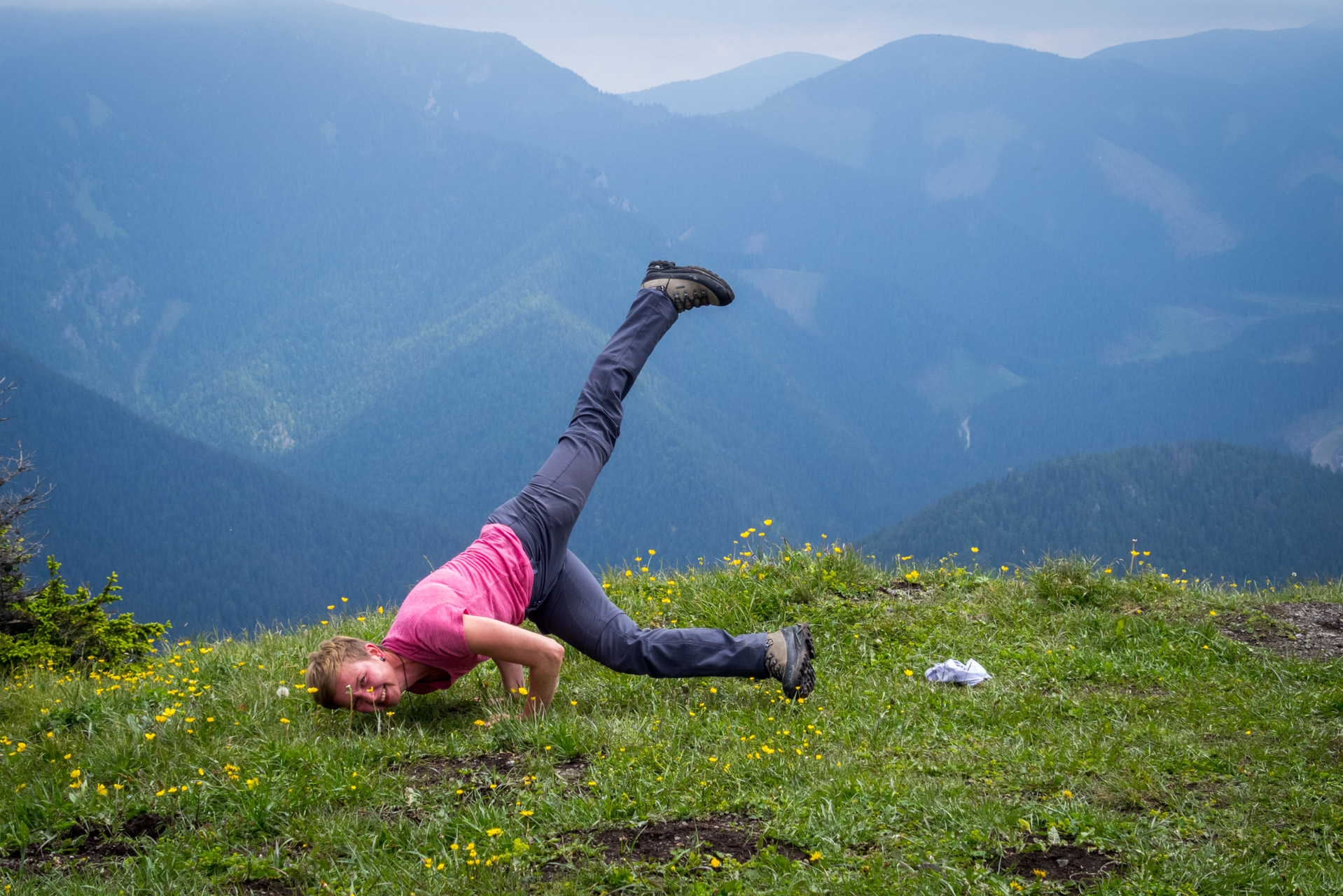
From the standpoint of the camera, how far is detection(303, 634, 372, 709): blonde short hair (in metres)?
4.89

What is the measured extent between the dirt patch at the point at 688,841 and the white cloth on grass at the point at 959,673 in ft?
8.56

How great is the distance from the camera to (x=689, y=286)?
6570mm

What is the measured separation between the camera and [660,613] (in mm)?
7652

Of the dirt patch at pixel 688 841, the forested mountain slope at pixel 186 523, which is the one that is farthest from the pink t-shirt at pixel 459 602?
the forested mountain slope at pixel 186 523

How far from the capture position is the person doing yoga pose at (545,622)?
16.0 ft

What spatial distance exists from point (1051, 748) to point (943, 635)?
219cm

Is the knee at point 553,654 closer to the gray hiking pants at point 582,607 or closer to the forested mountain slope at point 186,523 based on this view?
the gray hiking pants at point 582,607

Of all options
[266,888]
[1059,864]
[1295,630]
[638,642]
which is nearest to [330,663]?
[266,888]

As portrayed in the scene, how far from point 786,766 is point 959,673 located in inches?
86.0

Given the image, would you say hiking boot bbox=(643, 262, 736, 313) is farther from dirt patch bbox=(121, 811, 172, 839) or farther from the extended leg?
dirt patch bbox=(121, 811, 172, 839)

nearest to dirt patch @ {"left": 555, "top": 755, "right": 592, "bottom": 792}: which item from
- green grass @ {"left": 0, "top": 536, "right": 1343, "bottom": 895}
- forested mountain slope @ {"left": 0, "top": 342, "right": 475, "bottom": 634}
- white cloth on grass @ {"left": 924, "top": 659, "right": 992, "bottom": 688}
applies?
green grass @ {"left": 0, "top": 536, "right": 1343, "bottom": 895}

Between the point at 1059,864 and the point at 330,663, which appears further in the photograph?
the point at 330,663

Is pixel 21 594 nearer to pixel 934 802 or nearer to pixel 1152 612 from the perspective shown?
pixel 934 802

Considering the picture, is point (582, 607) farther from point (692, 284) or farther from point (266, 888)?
point (692, 284)
